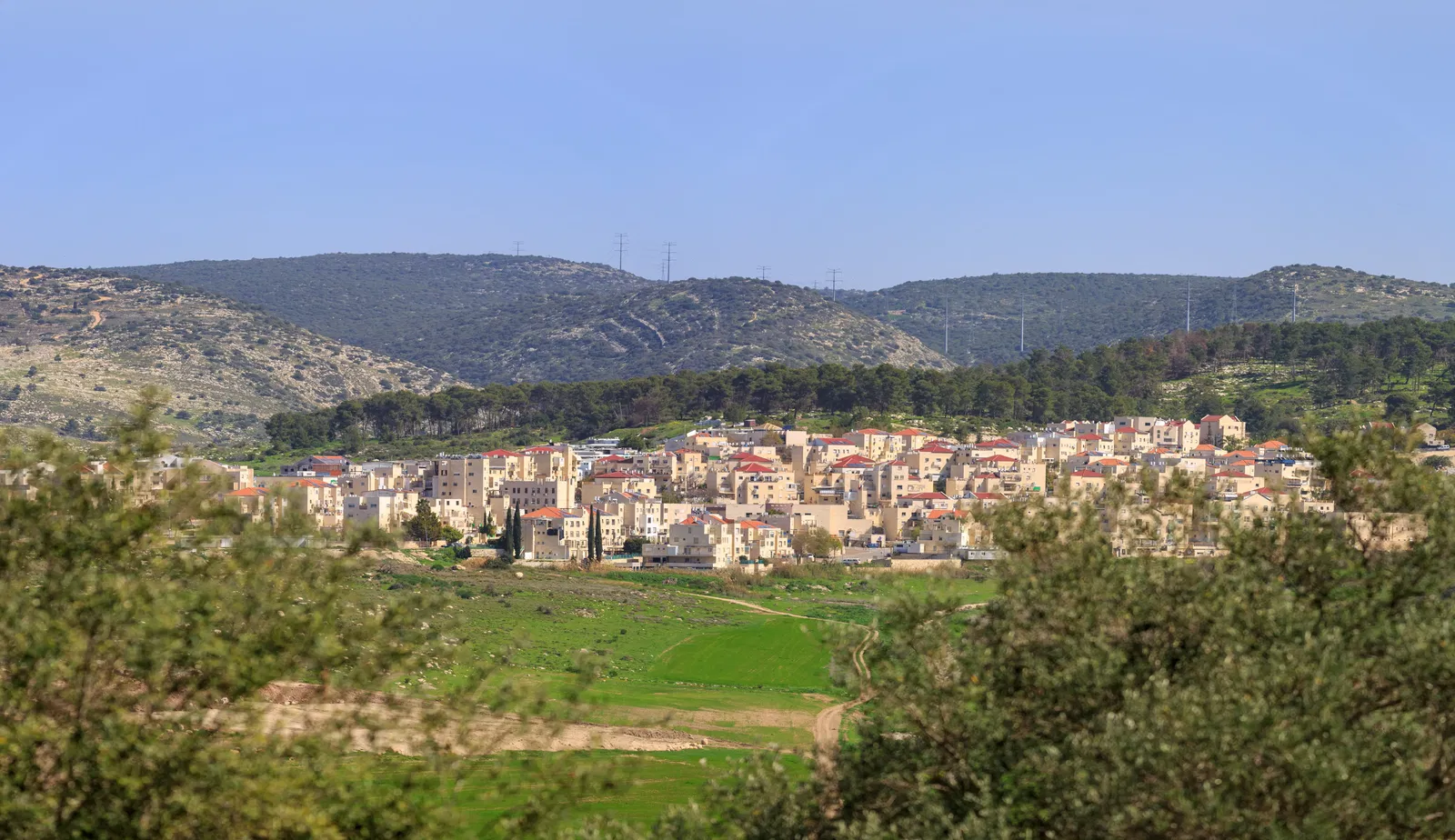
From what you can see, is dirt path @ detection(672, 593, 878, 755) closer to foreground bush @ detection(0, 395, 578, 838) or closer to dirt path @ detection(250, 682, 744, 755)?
dirt path @ detection(250, 682, 744, 755)

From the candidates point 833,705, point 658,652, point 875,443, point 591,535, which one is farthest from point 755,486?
point 833,705

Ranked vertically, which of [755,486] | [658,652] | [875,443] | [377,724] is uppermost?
[377,724]

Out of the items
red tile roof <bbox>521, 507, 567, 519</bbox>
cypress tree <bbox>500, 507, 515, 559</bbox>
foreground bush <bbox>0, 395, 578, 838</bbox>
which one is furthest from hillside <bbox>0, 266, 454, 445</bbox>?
foreground bush <bbox>0, 395, 578, 838</bbox>

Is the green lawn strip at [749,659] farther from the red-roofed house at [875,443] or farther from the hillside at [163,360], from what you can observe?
the hillside at [163,360]

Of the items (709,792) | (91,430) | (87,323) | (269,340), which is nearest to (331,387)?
(269,340)

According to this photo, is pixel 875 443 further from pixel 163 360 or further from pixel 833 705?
pixel 163 360
